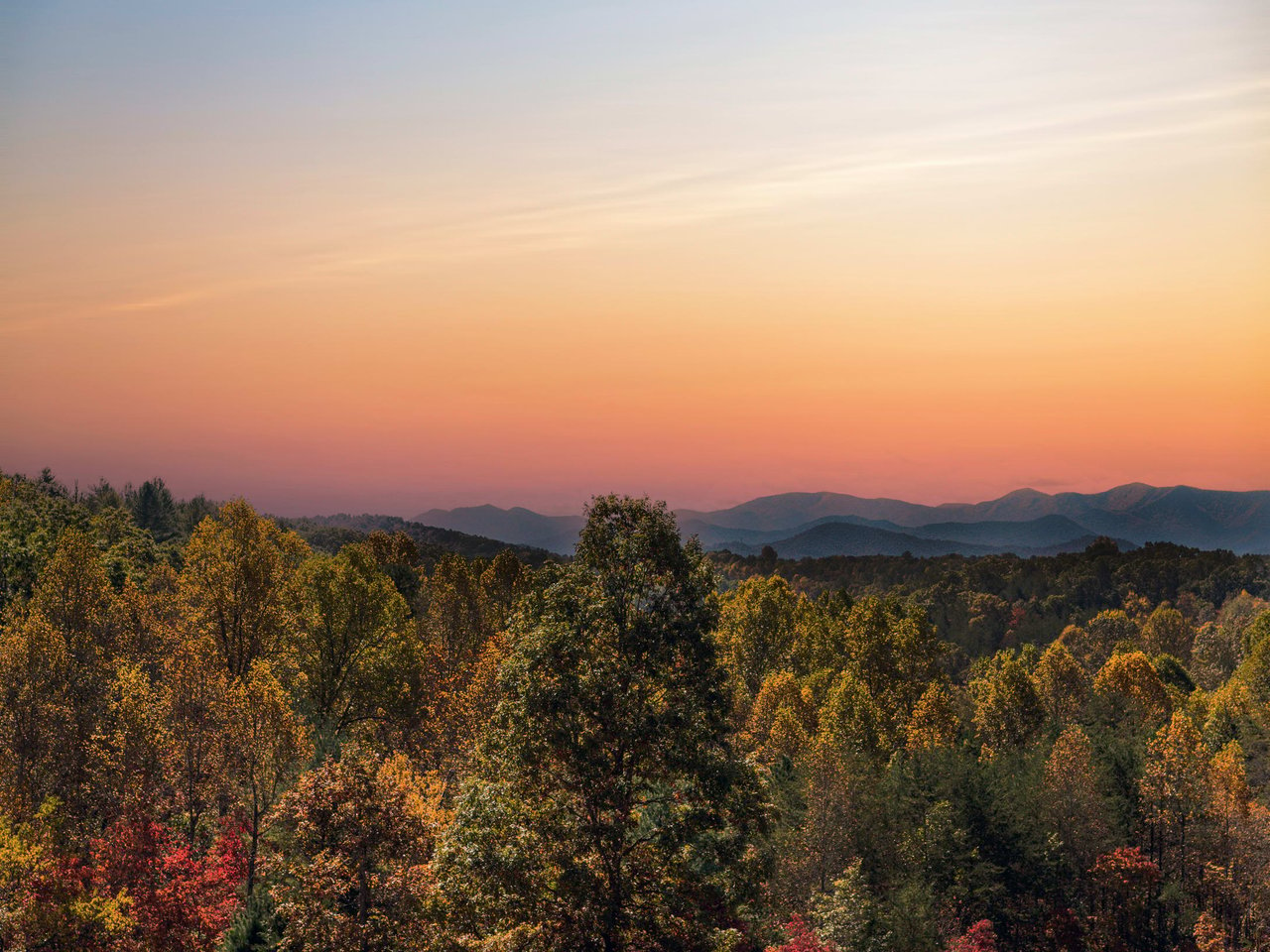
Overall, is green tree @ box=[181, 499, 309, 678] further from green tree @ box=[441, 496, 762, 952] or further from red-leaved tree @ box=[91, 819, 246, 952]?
green tree @ box=[441, 496, 762, 952]

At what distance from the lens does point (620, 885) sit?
23.8 m

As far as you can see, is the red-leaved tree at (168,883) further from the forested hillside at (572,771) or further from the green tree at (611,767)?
the green tree at (611,767)

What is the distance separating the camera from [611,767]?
933 inches

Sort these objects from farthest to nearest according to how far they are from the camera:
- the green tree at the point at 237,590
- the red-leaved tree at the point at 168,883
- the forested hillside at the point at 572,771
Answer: the green tree at the point at 237,590 < the red-leaved tree at the point at 168,883 < the forested hillside at the point at 572,771

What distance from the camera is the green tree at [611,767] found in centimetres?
2339

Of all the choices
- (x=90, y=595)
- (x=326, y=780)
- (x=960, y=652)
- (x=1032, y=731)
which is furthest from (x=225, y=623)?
(x=960, y=652)

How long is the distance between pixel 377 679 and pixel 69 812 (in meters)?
18.8

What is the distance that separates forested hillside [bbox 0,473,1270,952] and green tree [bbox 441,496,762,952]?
74 millimetres

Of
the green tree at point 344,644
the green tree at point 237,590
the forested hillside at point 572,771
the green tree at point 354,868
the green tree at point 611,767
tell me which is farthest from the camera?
the green tree at point 344,644

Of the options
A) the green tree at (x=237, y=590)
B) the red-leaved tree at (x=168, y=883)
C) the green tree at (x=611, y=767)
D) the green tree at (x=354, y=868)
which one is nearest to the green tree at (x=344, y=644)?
the green tree at (x=237, y=590)

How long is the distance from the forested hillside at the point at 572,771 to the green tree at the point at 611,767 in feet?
0.24

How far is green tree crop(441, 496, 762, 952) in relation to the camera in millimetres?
Answer: 23391

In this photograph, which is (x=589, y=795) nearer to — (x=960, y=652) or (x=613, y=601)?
(x=613, y=601)

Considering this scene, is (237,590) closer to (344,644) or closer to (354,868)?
(344,644)
